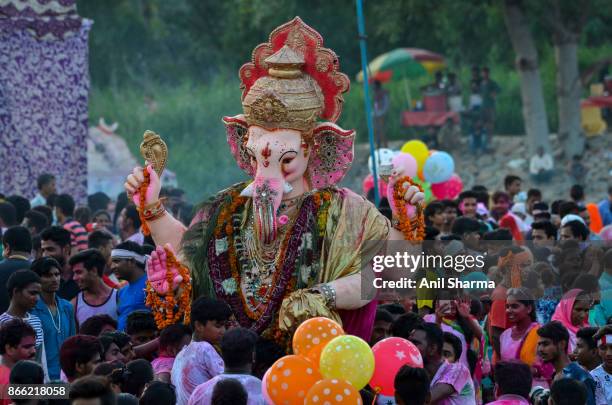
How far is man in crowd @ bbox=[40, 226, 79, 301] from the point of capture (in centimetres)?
1011

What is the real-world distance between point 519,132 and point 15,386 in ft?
73.8

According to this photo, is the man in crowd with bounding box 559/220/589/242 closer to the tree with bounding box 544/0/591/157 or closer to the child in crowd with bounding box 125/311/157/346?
the child in crowd with bounding box 125/311/157/346

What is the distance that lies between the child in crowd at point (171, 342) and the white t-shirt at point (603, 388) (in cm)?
218

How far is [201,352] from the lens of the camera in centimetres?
748

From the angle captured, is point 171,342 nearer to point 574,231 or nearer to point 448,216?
point 574,231

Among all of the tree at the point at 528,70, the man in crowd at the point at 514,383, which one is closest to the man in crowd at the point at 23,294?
the man in crowd at the point at 514,383

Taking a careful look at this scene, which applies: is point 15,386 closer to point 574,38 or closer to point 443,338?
point 443,338

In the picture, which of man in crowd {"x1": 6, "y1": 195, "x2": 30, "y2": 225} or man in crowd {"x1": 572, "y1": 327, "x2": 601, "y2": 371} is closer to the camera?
man in crowd {"x1": 572, "y1": 327, "x2": 601, "y2": 371}

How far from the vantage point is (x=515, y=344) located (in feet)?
29.4

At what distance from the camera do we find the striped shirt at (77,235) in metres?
11.9

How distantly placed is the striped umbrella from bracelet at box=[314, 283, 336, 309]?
18.1 meters

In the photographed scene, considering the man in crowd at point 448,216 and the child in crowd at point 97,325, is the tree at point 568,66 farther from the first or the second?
the child in crowd at point 97,325

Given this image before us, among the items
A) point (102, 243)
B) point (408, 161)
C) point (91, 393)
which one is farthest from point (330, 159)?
point (408, 161)

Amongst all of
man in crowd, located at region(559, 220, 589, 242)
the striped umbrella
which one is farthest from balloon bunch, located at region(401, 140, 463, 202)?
the striped umbrella
